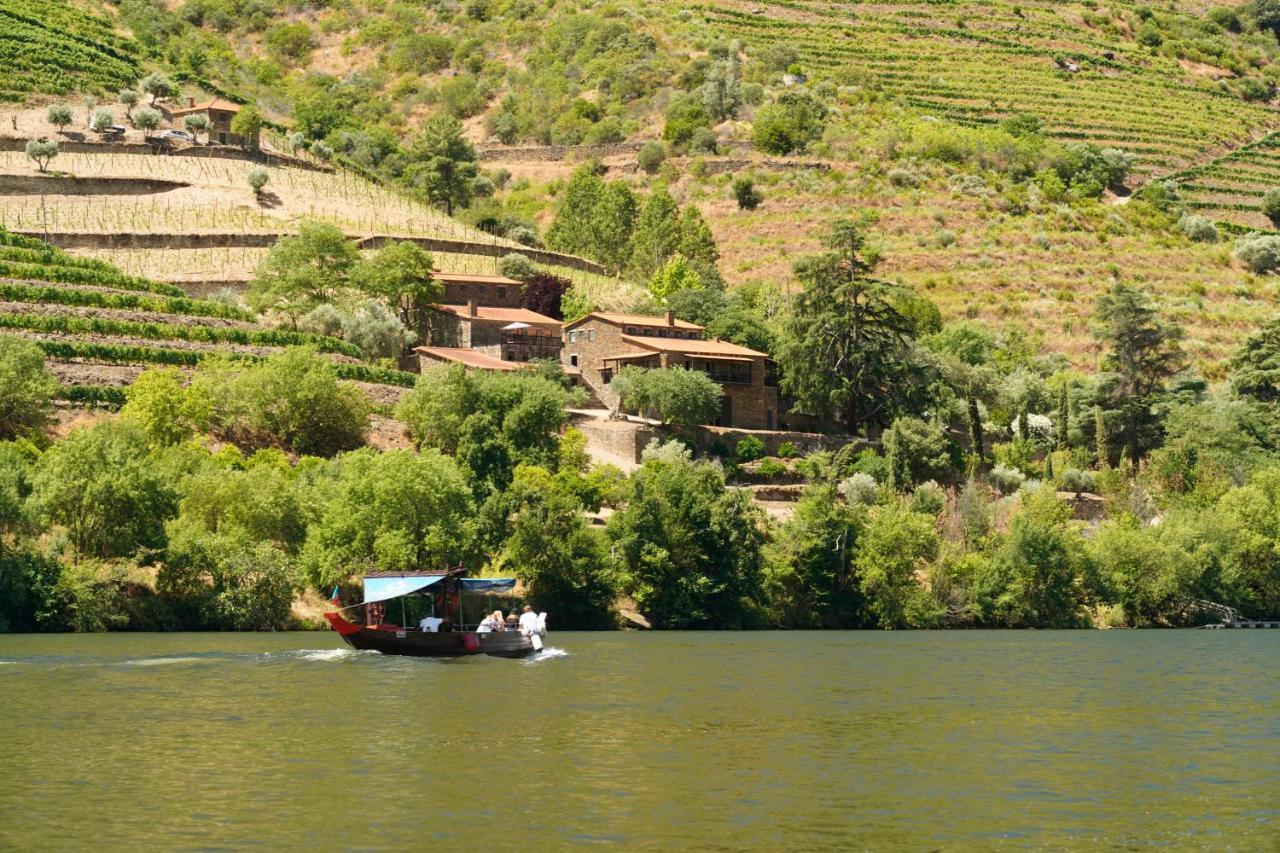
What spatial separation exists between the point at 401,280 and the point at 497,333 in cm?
658

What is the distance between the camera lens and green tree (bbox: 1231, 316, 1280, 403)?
352 feet

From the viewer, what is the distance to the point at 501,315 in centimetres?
11019

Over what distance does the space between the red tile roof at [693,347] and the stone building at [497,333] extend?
6.75 m

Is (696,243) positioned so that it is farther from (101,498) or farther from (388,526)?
(101,498)

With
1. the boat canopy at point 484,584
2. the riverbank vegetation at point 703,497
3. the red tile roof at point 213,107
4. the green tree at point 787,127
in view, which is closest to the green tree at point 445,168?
the red tile roof at point 213,107

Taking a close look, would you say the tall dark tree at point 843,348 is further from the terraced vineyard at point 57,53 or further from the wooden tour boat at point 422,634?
the terraced vineyard at point 57,53

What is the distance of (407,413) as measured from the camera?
287 ft

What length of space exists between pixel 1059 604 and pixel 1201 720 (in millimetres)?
35500

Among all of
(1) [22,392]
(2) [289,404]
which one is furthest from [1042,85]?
(1) [22,392]

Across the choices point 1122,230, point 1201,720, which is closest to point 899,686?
point 1201,720

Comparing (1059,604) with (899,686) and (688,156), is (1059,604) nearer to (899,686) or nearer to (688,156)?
(899,686)

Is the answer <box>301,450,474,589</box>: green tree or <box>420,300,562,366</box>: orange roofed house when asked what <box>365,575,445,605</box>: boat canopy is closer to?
<box>301,450,474,589</box>: green tree

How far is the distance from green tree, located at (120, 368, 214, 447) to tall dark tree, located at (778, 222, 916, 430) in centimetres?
3331

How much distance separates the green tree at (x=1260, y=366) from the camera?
107188 mm
